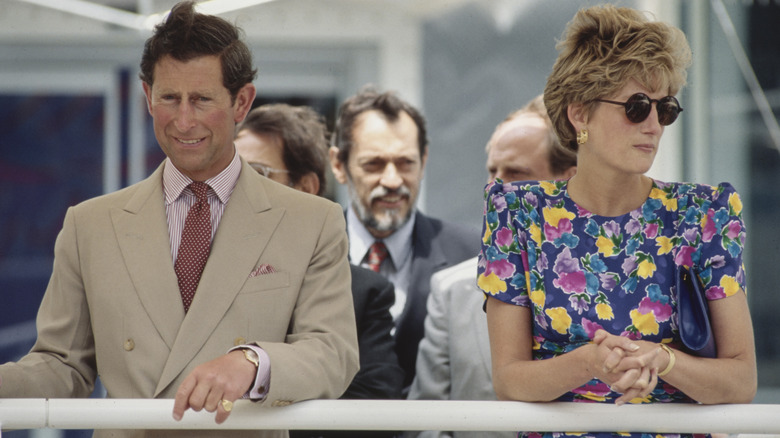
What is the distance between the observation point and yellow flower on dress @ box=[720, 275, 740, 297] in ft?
5.86

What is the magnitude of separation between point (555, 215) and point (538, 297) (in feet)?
0.60

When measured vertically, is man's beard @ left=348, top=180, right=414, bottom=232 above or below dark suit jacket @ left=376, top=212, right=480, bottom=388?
above

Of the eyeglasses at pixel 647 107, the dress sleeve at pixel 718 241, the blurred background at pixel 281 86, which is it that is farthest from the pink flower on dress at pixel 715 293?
the blurred background at pixel 281 86

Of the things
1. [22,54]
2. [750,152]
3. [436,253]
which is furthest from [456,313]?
[22,54]

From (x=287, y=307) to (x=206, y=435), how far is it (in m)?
0.28

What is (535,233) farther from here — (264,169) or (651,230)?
(264,169)

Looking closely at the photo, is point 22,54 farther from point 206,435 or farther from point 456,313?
point 206,435

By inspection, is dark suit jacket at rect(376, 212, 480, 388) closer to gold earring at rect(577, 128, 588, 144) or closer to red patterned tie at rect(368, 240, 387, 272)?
red patterned tie at rect(368, 240, 387, 272)

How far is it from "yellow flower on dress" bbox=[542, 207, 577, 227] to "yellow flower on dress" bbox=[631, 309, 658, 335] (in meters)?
0.23

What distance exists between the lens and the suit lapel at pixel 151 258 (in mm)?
1812

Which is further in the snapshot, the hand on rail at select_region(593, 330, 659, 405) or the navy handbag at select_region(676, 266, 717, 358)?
the navy handbag at select_region(676, 266, 717, 358)

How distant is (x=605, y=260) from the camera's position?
1.89m

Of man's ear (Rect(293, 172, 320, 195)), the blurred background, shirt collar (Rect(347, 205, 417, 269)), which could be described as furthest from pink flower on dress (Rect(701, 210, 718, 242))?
the blurred background

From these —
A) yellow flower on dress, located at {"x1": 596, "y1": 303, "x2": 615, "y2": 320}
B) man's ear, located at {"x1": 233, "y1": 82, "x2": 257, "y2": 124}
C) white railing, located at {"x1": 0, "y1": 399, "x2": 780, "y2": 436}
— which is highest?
man's ear, located at {"x1": 233, "y1": 82, "x2": 257, "y2": 124}
